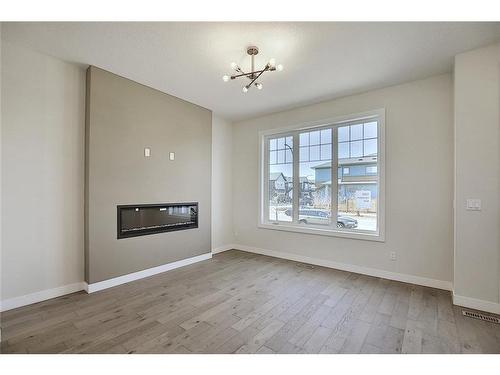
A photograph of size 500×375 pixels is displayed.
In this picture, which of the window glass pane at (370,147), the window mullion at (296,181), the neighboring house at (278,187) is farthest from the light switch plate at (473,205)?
the neighboring house at (278,187)

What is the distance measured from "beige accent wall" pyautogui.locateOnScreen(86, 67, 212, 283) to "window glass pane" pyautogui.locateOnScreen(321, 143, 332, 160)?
→ 217cm

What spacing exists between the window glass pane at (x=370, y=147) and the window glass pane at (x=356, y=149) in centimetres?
7

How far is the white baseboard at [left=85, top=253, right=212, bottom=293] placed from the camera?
9.75 feet

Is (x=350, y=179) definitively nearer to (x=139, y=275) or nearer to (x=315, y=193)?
(x=315, y=193)

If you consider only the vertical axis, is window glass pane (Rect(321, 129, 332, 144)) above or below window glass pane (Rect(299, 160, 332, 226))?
above

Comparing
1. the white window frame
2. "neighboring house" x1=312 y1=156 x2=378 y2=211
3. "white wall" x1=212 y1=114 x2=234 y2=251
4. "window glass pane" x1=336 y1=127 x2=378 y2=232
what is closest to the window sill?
the white window frame

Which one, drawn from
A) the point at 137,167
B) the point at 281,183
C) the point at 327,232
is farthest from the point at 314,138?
the point at 137,167

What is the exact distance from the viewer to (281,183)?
4.74 metres

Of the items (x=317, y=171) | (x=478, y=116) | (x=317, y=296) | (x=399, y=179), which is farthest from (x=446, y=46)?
(x=317, y=296)

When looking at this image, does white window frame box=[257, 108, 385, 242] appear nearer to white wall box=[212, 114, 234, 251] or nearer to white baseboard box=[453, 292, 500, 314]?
white wall box=[212, 114, 234, 251]

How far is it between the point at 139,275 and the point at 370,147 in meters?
4.01

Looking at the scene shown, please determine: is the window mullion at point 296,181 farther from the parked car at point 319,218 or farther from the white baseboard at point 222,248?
the white baseboard at point 222,248
